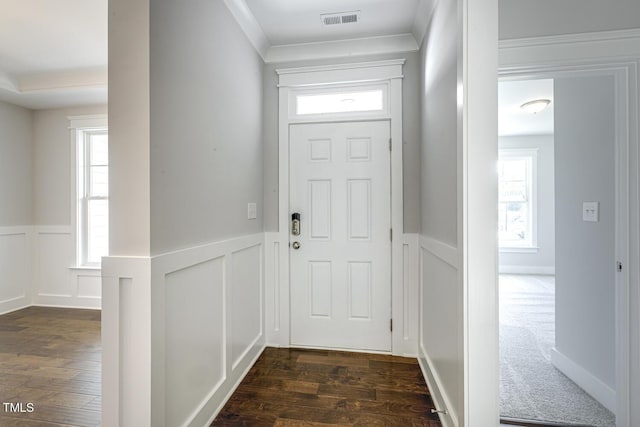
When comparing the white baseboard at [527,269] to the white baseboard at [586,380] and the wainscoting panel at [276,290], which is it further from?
the wainscoting panel at [276,290]

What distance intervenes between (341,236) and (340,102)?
121cm

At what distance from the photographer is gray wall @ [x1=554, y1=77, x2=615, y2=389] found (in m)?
1.83

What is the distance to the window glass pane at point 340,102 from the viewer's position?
253 centimetres

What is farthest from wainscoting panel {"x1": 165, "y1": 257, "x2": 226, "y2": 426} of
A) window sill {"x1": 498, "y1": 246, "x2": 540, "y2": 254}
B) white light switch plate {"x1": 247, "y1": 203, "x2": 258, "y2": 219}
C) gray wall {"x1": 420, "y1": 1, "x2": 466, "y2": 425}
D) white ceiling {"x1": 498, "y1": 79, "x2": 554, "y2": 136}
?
window sill {"x1": 498, "y1": 246, "x2": 540, "y2": 254}

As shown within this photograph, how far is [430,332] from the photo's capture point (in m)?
2.03

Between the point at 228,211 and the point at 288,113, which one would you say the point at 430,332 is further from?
the point at 288,113

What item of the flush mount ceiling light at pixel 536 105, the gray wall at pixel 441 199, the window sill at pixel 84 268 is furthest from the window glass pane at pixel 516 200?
the window sill at pixel 84 268

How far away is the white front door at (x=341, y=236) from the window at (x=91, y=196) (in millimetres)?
2828

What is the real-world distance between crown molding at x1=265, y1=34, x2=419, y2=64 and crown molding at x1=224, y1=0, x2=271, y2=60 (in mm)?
109

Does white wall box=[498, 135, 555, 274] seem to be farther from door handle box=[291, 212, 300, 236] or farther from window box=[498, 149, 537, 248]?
door handle box=[291, 212, 300, 236]

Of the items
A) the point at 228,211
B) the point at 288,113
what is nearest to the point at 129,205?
the point at 228,211

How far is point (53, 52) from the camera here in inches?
108

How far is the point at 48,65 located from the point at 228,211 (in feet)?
9.45

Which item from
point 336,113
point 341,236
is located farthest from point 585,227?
point 336,113
